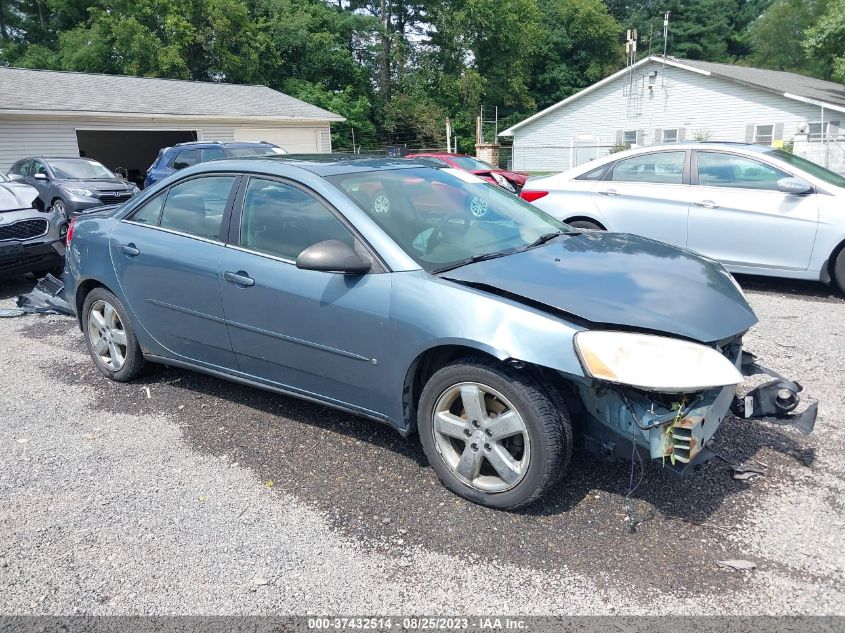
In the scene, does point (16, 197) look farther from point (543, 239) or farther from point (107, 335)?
point (543, 239)

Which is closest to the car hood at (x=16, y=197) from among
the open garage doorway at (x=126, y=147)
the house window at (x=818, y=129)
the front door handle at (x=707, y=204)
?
the front door handle at (x=707, y=204)

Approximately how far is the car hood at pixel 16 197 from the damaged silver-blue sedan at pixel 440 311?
4581mm

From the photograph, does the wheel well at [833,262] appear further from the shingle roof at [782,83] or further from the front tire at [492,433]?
the shingle roof at [782,83]

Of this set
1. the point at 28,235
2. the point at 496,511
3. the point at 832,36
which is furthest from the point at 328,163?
the point at 832,36

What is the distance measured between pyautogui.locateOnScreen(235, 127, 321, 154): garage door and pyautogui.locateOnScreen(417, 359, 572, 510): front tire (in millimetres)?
24866

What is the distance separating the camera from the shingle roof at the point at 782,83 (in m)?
29.0

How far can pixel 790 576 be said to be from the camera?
2.68 metres

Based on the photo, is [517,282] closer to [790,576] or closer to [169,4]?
[790,576]

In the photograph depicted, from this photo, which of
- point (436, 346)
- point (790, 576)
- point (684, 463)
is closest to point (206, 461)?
point (436, 346)

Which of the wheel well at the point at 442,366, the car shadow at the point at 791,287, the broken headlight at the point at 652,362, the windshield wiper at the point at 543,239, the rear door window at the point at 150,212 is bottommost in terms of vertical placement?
the car shadow at the point at 791,287

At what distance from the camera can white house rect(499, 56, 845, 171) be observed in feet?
94.7

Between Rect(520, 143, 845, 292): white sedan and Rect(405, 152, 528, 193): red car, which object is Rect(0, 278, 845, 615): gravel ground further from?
Rect(405, 152, 528, 193): red car

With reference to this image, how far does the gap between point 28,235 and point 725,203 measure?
8.03 metres

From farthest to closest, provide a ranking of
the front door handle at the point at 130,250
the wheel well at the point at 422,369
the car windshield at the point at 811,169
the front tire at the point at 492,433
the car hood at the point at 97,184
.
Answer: the car hood at the point at 97,184, the car windshield at the point at 811,169, the front door handle at the point at 130,250, the wheel well at the point at 422,369, the front tire at the point at 492,433
